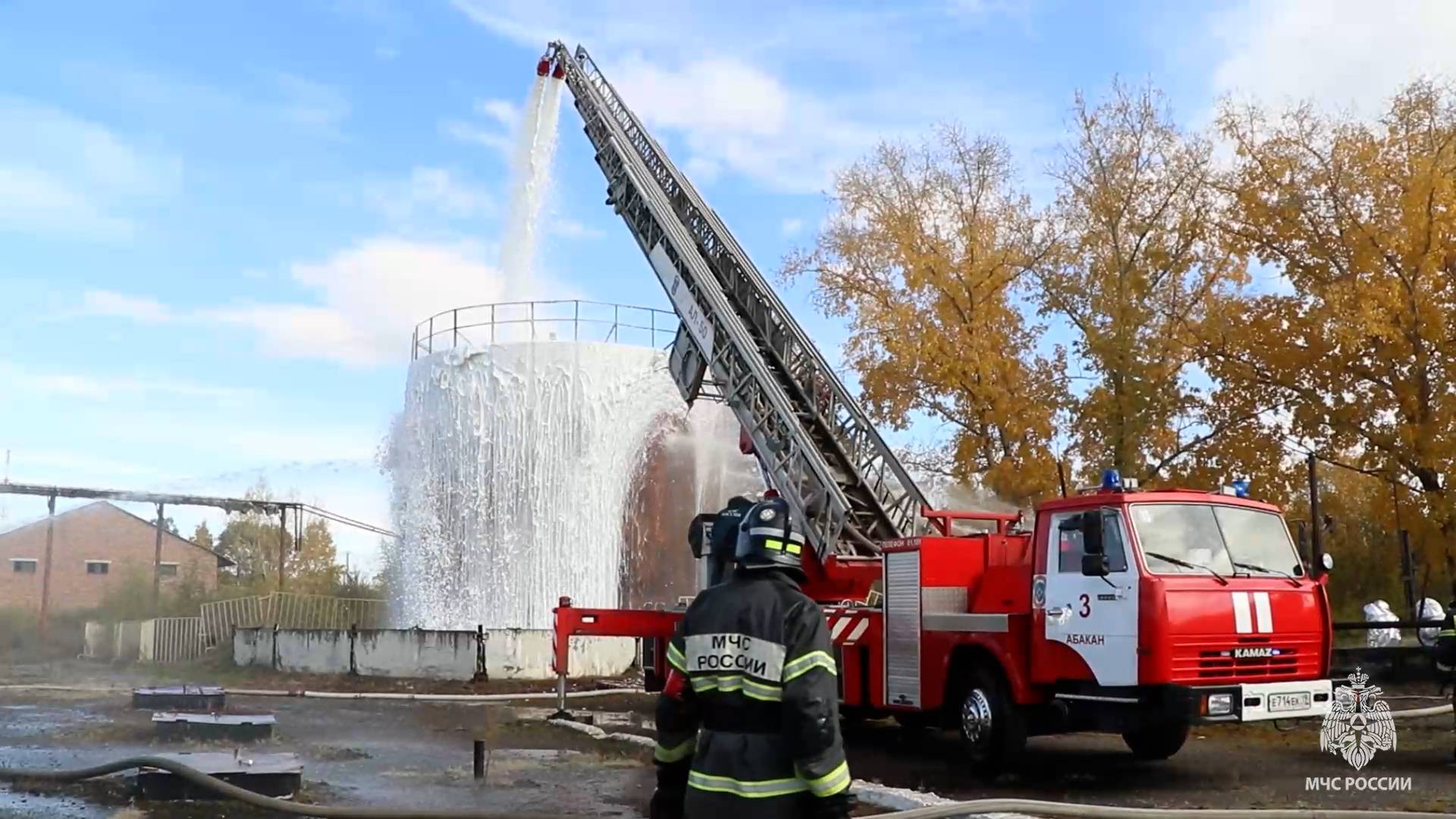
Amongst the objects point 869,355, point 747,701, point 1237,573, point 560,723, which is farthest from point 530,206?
point 747,701

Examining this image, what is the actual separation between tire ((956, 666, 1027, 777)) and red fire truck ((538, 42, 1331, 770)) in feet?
0.06

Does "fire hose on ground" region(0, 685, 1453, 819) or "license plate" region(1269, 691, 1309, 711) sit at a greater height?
"license plate" region(1269, 691, 1309, 711)

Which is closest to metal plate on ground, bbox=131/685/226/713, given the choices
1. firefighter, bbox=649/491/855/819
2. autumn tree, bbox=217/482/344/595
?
firefighter, bbox=649/491/855/819

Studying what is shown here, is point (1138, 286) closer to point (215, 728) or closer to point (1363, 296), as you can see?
point (1363, 296)

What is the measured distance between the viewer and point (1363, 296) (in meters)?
14.7

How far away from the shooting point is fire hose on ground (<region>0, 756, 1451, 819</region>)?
5.99 meters

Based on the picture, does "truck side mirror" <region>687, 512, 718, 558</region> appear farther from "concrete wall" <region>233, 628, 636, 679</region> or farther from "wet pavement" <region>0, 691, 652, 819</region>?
"concrete wall" <region>233, 628, 636, 679</region>

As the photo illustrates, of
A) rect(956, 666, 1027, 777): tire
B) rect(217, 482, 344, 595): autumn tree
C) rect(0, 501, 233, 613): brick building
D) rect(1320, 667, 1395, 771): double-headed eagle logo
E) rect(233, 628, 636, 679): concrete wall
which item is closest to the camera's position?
rect(956, 666, 1027, 777): tire

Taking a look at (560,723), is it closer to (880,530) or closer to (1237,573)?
(880,530)

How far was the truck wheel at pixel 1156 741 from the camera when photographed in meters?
9.31

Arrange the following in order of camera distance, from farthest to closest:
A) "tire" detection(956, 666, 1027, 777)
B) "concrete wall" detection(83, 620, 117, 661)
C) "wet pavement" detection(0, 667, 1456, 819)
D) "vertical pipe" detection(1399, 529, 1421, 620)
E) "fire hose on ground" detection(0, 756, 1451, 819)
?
"concrete wall" detection(83, 620, 117, 661) < "vertical pipe" detection(1399, 529, 1421, 620) < "tire" detection(956, 666, 1027, 777) < "wet pavement" detection(0, 667, 1456, 819) < "fire hose on ground" detection(0, 756, 1451, 819)

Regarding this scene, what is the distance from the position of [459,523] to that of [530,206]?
6036 millimetres

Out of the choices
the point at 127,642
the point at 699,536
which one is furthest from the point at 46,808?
the point at 127,642

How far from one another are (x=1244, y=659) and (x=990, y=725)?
178 centimetres
